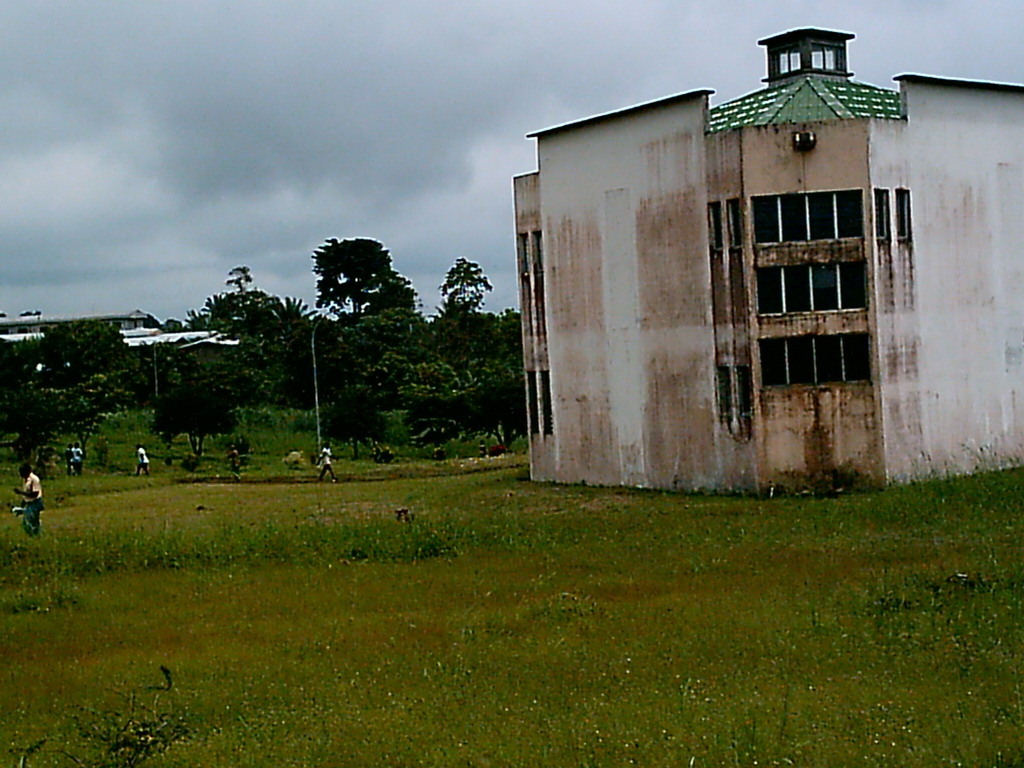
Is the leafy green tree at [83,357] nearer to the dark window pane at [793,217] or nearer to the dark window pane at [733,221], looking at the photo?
the dark window pane at [733,221]

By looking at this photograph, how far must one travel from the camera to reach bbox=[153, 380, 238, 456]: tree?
44.4 m

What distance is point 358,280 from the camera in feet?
249

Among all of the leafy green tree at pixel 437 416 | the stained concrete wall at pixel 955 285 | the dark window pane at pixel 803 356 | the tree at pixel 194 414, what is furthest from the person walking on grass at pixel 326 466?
the stained concrete wall at pixel 955 285

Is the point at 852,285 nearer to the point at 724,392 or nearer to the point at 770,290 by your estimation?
the point at 770,290

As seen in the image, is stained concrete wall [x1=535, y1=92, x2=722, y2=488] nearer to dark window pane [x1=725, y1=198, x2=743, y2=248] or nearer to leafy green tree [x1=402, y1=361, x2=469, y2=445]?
dark window pane [x1=725, y1=198, x2=743, y2=248]

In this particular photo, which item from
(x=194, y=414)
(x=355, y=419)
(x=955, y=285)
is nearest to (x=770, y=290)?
(x=955, y=285)

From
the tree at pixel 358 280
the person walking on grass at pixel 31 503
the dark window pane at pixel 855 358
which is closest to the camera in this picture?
the person walking on grass at pixel 31 503

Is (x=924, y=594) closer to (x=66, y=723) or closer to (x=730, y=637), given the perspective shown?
(x=730, y=637)

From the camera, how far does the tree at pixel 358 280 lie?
74.8 m

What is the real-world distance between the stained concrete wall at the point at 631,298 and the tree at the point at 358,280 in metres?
44.4

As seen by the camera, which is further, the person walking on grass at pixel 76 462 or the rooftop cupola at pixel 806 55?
the person walking on grass at pixel 76 462

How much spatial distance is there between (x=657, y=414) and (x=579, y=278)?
151 inches

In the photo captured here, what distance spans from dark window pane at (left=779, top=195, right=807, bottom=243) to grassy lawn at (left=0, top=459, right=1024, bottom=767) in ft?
17.0

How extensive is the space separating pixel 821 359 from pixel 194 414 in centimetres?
2416
